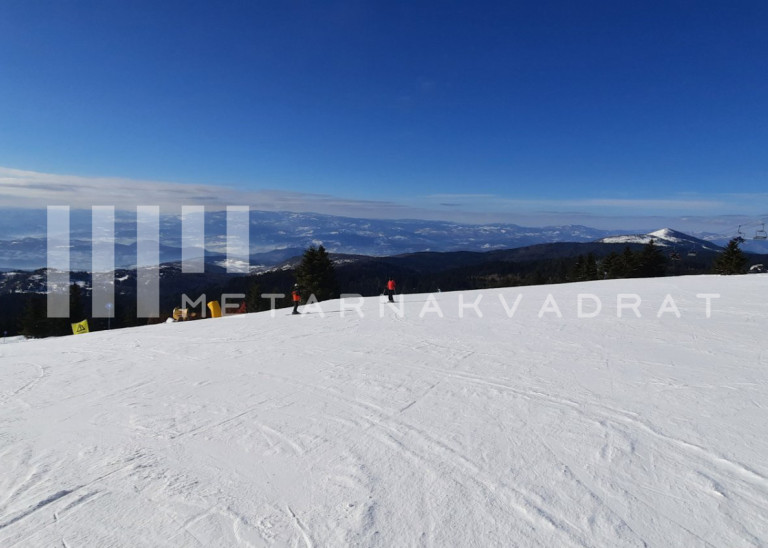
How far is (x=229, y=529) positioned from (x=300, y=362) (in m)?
5.75

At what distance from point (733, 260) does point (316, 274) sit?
4776cm

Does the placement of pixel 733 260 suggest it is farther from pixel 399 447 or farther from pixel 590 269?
pixel 399 447

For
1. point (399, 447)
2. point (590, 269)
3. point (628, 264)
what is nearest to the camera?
point (399, 447)

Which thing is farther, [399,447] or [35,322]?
[35,322]

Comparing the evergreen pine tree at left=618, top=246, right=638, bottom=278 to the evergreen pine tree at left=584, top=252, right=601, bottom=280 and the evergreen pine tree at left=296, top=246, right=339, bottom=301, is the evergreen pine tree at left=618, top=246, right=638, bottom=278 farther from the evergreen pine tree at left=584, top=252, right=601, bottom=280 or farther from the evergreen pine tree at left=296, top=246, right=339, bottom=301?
the evergreen pine tree at left=296, top=246, right=339, bottom=301

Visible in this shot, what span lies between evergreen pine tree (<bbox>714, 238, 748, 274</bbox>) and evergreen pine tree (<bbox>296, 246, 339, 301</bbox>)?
44.7 m

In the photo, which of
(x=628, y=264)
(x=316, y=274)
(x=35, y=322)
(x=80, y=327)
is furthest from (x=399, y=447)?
(x=35, y=322)

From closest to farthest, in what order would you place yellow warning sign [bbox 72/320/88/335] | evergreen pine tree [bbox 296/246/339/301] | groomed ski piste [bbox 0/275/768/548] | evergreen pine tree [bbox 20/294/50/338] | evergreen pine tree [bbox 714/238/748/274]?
groomed ski piste [bbox 0/275/768/548], yellow warning sign [bbox 72/320/88/335], evergreen pine tree [bbox 296/246/339/301], evergreen pine tree [bbox 714/238/748/274], evergreen pine tree [bbox 20/294/50/338]

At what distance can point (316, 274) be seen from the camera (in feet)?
134

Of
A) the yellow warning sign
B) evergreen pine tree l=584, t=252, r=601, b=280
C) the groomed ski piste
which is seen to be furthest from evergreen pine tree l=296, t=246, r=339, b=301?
evergreen pine tree l=584, t=252, r=601, b=280

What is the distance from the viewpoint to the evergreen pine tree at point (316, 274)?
4019cm

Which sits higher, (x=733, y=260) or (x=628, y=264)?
(x=733, y=260)

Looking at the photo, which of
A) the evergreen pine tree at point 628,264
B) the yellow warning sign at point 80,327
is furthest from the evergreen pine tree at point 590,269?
the yellow warning sign at point 80,327

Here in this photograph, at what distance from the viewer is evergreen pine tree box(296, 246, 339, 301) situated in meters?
40.2
